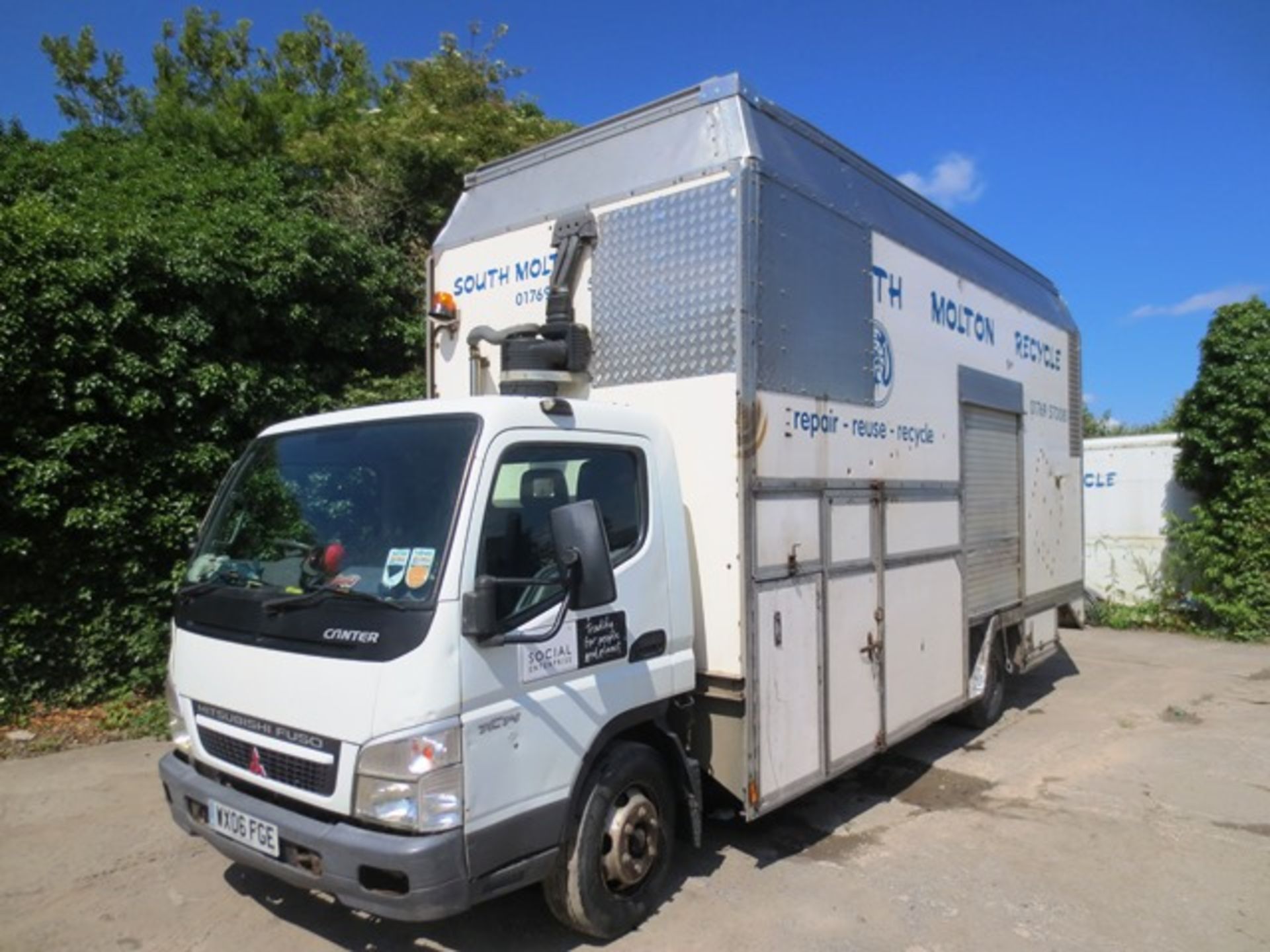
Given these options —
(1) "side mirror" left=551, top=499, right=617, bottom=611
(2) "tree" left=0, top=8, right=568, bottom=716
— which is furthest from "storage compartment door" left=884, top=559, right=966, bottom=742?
(2) "tree" left=0, top=8, right=568, bottom=716

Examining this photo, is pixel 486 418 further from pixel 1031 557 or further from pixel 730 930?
pixel 1031 557

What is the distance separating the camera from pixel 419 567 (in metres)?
3.04

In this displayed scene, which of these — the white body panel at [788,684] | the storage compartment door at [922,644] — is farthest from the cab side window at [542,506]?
the storage compartment door at [922,644]

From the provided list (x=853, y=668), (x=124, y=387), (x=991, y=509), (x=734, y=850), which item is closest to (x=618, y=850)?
(x=734, y=850)

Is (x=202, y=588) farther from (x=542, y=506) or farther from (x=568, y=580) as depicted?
(x=568, y=580)

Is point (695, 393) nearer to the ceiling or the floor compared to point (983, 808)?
nearer to the ceiling

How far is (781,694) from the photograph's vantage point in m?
4.12

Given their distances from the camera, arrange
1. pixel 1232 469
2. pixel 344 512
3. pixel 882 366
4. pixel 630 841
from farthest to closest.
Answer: pixel 1232 469 → pixel 882 366 → pixel 630 841 → pixel 344 512

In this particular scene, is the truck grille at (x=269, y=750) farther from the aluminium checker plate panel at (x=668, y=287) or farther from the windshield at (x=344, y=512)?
the aluminium checker plate panel at (x=668, y=287)

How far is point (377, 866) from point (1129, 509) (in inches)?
537

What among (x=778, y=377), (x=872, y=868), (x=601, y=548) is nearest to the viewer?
(x=601, y=548)

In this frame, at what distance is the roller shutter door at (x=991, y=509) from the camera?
6.20 metres

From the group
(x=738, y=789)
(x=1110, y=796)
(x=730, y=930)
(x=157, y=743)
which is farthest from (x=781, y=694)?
(x=157, y=743)

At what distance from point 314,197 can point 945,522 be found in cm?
961
